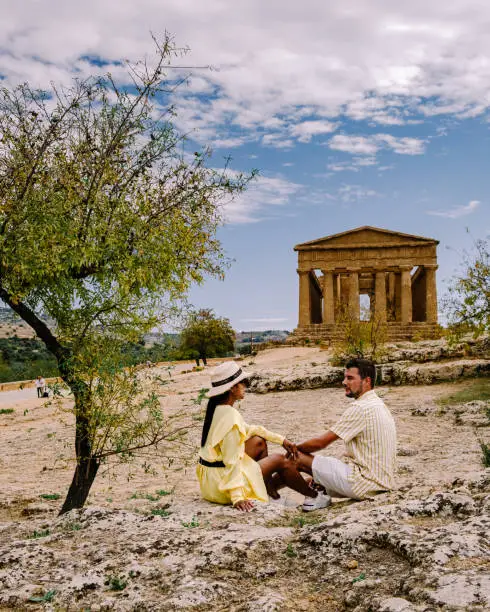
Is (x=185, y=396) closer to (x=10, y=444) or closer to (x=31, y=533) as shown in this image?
(x=10, y=444)

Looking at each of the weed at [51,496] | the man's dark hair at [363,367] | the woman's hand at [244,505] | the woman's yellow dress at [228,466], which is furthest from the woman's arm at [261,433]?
the weed at [51,496]

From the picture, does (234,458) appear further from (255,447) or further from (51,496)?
(51,496)

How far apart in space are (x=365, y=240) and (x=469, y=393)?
28117mm

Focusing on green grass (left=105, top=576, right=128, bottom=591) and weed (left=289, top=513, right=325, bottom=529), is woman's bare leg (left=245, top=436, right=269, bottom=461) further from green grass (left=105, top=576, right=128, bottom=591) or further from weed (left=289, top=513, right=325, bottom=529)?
green grass (left=105, top=576, right=128, bottom=591)

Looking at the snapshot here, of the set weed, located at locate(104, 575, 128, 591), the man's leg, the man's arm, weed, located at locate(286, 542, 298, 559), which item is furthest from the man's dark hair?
weed, located at locate(104, 575, 128, 591)

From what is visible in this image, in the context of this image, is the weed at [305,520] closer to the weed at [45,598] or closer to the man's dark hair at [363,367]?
the man's dark hair at [363,367]

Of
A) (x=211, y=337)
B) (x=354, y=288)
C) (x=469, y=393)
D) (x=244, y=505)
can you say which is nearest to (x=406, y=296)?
(x=354, y=288)

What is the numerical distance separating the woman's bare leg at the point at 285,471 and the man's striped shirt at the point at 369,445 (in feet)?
1.79

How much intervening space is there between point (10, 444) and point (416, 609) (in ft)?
50.0

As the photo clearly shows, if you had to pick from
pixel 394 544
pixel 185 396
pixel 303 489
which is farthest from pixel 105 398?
pixel 185 396

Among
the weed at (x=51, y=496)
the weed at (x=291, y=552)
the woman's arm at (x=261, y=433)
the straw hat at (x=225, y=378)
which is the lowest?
the weed at (x=51, y=496)

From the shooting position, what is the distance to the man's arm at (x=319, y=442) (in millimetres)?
5762

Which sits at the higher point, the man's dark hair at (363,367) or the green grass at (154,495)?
the man's dark hair at (363,367)

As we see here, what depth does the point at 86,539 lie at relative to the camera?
461 centimetres
